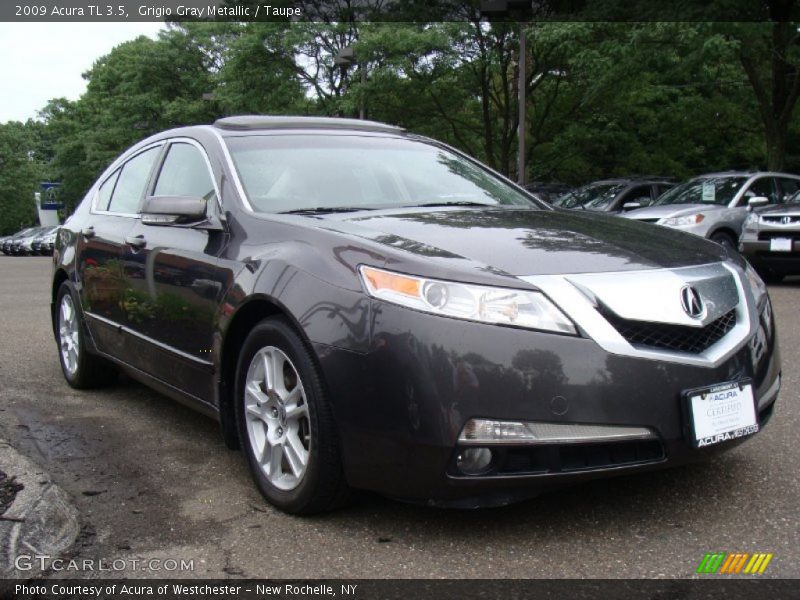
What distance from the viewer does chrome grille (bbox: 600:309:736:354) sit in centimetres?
277

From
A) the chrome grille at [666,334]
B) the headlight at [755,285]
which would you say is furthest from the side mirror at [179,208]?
the headlight at [755,285]

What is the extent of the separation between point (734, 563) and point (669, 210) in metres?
10.4

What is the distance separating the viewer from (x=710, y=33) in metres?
14.9

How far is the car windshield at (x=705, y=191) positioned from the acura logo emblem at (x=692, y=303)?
10.7 meters

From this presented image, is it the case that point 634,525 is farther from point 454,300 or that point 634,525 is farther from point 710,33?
point 710,33

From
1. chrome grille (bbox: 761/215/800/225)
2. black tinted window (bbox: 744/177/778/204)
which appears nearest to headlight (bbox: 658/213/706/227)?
chrome grille (bbox: 761/215/800/225)

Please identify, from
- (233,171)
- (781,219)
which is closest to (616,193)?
(781,219)

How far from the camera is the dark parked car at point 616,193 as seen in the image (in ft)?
51.4

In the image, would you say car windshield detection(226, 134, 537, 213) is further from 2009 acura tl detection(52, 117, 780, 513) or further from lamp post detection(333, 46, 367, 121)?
lamp post detection(333, 46, 367, 121)

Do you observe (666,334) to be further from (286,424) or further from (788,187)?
(788,187)

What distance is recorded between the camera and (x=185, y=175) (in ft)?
14.2

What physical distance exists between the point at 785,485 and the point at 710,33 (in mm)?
13316

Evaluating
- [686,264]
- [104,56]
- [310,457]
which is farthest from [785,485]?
[104,56]

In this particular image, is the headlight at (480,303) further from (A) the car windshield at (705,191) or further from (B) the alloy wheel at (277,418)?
(A) the car windshield at (705,191)
